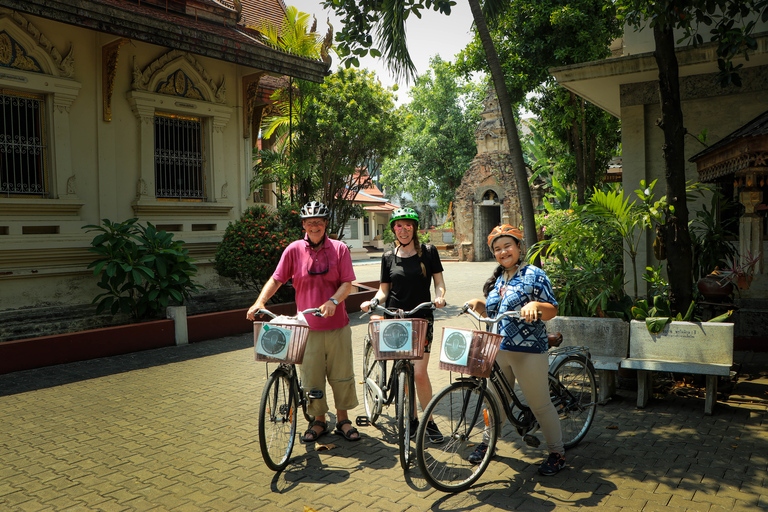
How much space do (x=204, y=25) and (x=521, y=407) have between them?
11012mm

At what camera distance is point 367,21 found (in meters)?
7.77

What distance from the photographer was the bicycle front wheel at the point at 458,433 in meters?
3.88

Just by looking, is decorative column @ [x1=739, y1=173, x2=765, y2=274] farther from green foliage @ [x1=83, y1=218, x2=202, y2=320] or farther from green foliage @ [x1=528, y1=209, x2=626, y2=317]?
green foliage @ [x1=83, y1=218, x2=202, y2=320]

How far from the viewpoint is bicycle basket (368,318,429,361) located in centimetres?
419

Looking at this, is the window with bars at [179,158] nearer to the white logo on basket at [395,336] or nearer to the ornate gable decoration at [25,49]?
the ornate gable decoration at [25,49]

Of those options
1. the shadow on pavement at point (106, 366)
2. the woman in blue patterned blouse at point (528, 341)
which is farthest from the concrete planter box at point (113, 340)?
the woman in blue patterned blouse at point (528, 341)

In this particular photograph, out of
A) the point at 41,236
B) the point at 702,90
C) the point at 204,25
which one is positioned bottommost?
the point at 41,236

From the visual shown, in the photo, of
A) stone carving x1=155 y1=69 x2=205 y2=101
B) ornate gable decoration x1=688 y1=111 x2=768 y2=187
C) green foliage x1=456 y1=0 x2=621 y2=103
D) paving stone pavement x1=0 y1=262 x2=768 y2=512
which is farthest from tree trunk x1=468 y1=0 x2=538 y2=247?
stone carving x1=155 y1=69 x2=205 y2=101

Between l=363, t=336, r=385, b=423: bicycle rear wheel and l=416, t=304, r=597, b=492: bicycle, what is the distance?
3.68 feet

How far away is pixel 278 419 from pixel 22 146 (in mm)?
7450

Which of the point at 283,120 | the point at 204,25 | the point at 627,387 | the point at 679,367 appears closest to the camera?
the point at 679,367

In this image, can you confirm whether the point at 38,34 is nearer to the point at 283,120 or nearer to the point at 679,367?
the point at 283,120

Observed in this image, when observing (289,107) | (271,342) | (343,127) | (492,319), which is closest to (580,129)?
(343,127)

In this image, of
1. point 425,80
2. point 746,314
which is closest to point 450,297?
point 746,314
